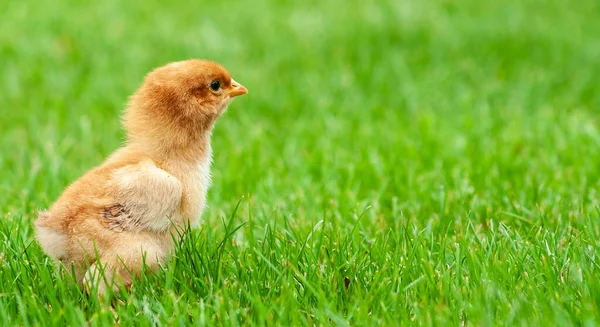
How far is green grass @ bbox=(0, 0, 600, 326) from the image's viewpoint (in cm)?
357

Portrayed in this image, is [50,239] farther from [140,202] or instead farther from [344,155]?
[344,155]

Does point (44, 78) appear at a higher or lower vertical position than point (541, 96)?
higher

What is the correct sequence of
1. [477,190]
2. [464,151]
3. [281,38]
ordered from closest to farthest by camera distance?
[477,190] < [464,151] < [281,38]

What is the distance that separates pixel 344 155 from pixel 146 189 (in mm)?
2730

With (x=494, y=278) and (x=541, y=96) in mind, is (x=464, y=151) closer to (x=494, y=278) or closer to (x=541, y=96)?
(x=541, y=96)

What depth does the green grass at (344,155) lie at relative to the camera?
11.7ft

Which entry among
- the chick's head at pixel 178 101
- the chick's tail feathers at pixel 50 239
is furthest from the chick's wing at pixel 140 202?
the chick's head at pixel 178 101

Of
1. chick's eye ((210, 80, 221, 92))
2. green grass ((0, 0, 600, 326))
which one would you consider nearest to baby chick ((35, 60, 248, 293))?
chick's eye ((210, 80, 221, 92))

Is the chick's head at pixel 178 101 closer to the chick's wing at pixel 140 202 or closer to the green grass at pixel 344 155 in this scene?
the chick's wing at pixel 140 202

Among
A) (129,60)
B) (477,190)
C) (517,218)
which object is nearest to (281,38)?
(129,60)

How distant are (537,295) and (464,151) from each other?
9.06ft

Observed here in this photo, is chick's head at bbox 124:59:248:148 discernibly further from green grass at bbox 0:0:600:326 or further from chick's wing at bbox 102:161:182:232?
green grass at bbox 0:0:600:326

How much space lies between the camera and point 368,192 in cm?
548

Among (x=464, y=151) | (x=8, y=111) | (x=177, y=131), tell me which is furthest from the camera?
(x=8, y=111)
